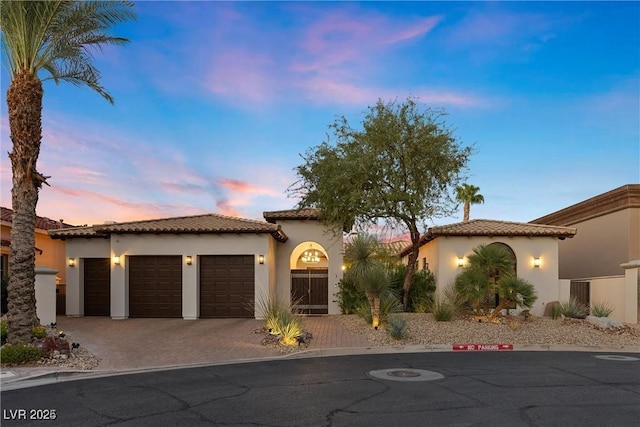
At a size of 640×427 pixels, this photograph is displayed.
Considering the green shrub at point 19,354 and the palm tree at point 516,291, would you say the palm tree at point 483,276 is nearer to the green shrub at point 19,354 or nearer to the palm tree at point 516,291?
the palm tree at point 516,291

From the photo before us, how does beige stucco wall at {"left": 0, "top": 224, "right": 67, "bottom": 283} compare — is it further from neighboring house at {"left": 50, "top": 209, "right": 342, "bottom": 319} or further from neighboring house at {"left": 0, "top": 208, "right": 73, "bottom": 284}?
neighboring house at {"left": 50, "top": 209, "right": 342, "bottom": 319}

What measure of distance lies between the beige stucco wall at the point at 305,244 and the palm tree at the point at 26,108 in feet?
40.9

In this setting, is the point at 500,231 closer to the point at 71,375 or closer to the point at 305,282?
the point at 305,282

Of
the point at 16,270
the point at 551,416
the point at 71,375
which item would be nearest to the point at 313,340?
the point at 71,375

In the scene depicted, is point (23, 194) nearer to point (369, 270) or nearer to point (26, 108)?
point (26, 108)

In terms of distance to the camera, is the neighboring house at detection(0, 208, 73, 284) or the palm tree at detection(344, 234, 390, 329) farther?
the neighboring house at detection(0, 208, 73, 284)

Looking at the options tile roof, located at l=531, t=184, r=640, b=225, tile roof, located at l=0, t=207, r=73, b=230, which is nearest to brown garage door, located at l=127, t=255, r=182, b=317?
tile roof, located at l=0, t=207, r=73, b=230

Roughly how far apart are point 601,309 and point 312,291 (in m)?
12.1

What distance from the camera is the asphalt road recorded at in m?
7.04

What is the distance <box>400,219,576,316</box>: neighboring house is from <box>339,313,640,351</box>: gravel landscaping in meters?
3.57

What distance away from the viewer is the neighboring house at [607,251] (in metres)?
19.4

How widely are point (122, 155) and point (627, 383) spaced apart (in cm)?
2025

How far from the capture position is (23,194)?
494 inches

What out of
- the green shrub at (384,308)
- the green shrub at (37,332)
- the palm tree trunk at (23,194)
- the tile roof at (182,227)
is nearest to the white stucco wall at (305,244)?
the tile roof at (182,227)
